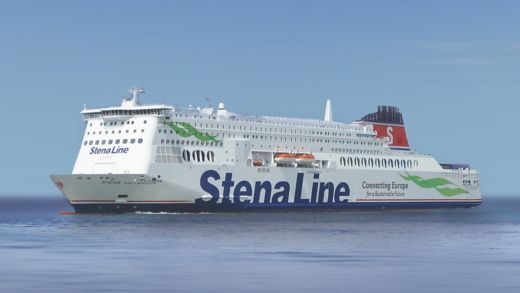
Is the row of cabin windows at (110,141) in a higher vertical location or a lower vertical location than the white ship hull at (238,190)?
higher

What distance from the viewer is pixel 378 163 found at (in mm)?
71250

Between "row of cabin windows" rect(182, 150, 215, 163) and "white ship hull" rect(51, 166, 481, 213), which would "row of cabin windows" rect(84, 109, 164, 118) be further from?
"white ship hull" rect(51, 166, 481, 213)

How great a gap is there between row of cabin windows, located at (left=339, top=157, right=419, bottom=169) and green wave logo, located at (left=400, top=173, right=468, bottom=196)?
105cm

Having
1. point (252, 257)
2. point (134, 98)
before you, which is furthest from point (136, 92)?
point (252, 257)

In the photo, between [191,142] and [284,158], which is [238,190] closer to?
[191,142]

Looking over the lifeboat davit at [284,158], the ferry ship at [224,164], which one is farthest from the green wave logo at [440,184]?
the lifeboat davit at [284,158]

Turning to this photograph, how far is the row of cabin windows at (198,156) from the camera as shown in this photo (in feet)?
184

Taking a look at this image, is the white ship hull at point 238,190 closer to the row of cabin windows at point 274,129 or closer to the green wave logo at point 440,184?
the green wave logo at point 440,184

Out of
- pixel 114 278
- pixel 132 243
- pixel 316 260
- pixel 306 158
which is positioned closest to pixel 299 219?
pixel 306 158

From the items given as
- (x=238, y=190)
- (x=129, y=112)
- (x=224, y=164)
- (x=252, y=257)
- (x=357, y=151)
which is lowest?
(x=252, y=257)

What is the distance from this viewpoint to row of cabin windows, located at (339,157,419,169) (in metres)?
68.0

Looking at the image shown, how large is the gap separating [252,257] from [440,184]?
51167 mm

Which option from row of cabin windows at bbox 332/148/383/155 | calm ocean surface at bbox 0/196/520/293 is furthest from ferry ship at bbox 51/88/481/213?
calm ocean surface at bbox 0/196/520/293

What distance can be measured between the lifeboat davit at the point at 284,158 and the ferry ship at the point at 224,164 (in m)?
0.08
